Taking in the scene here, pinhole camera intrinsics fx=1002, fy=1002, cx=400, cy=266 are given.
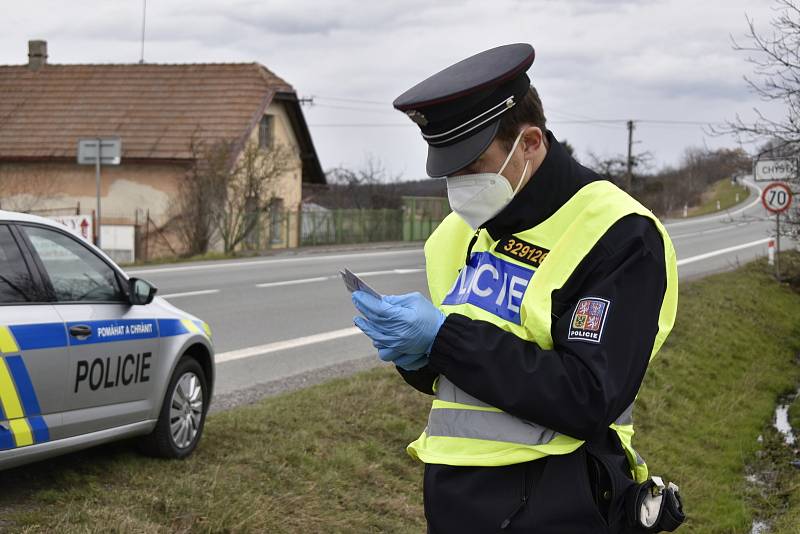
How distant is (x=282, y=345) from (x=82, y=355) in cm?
579

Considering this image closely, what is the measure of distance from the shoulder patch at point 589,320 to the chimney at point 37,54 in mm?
38533

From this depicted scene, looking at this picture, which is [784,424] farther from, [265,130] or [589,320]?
[265,130]

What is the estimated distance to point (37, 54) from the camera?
123ft

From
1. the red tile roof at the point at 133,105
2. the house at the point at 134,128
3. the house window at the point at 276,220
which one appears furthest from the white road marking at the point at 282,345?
the red tile roof at the point at 133,105

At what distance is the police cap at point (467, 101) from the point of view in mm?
2090

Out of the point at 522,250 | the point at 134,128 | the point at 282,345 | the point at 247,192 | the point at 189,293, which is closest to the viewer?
the point at 522,250

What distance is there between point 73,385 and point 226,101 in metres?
30.1

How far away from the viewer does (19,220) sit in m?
5.00

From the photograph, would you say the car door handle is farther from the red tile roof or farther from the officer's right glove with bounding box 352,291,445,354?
the red tile roof

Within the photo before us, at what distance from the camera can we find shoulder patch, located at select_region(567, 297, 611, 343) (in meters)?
1.95

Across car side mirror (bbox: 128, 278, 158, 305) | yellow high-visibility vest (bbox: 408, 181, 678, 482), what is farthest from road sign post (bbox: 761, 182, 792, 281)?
yellow high-visibility vest (bbox: 408, 181, 678, 482)

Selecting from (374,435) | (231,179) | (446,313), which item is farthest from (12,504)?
(231,179)

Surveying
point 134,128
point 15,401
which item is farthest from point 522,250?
point 134,128

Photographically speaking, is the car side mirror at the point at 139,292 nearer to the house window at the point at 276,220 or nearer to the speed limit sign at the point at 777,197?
the speed limit sign at the point at 777,197
